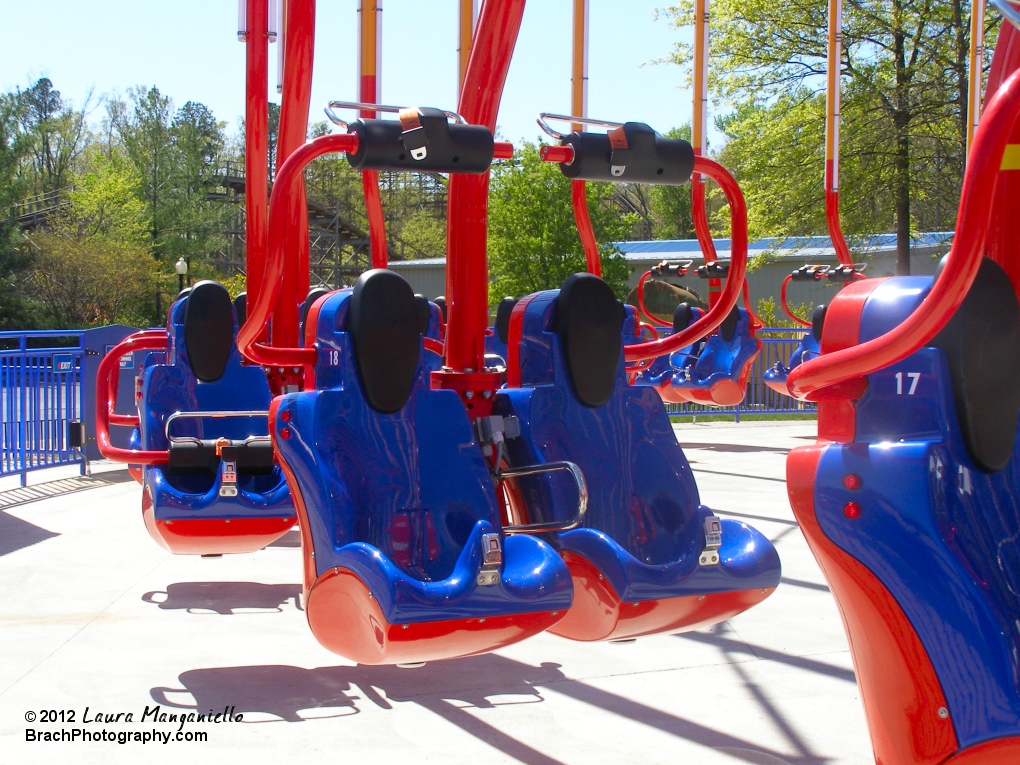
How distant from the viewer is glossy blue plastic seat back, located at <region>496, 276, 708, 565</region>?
386 centimetres

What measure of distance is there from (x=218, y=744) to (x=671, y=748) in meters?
1.48

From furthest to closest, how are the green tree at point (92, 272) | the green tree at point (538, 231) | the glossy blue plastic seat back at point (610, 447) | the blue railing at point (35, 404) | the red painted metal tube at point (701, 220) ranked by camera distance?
1. the green tree at point (92, 272)
2. the green tree at point (538, 231)
3. the blue railing at point (35, 404)
4. the red painted metal tube at point (701, 220)
5. the glossy blue plastic seat back at point (610, 447)

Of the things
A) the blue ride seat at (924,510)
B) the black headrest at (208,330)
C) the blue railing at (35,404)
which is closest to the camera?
the blue ride seat at (924,510)

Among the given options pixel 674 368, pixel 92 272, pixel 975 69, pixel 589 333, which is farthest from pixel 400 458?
pixel 92 272

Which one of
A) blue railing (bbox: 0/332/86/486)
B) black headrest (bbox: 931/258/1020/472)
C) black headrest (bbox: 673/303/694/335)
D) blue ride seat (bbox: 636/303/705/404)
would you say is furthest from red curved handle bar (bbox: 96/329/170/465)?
blue ride seat (bbox: 636/303/705/404)

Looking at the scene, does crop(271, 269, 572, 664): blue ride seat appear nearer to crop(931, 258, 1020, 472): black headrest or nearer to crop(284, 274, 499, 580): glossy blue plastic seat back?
crop(284, 274, 499, 580): glossy blue plastic seat back

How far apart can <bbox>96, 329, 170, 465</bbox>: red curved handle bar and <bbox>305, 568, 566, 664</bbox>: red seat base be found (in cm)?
248

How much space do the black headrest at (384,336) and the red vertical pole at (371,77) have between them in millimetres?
1306

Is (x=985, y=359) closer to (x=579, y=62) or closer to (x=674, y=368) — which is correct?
(x=579, y=62)

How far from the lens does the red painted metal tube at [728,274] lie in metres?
3.81

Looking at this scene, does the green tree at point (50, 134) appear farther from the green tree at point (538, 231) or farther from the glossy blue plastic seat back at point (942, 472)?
the glossy blue plastic seat back at point (942, 472)

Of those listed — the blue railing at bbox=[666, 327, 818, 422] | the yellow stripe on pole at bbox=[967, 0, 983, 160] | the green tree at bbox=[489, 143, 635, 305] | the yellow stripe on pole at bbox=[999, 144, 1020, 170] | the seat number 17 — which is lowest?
the blue railing at bbox=[666, 327, 818, 422]

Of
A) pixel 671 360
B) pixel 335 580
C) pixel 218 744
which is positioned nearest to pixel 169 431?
pixel 218 744

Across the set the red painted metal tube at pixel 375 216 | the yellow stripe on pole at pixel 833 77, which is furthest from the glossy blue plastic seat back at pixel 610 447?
the yellow stripe on pole at pixel 833 77
